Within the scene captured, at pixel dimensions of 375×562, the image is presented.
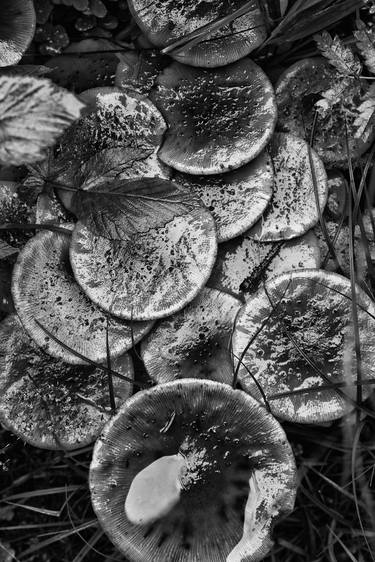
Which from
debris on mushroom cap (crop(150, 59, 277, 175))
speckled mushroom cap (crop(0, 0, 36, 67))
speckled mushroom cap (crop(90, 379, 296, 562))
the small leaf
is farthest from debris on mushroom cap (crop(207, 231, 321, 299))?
speckled mushroom cap (crop(0, 0, 36, 67))

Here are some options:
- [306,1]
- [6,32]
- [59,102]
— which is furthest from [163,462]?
[306,1]

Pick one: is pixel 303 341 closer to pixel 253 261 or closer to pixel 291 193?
pixel 253 261

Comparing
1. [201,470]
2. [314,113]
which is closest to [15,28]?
[314,113]

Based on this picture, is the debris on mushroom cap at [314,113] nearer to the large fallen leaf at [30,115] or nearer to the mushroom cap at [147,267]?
the mushroom cap at [147,267]

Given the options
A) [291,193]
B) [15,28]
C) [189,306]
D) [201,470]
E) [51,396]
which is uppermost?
[15,28]

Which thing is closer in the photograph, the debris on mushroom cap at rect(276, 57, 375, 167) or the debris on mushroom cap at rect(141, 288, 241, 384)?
the debris on mushroom cap at rect(141, 288, 241, 384)

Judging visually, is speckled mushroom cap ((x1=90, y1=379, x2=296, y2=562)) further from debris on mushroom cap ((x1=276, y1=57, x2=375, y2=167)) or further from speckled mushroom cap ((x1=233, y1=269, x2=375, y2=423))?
debris on mushroom cap ((x1=276, y1=57, x2=375, y2=167))
